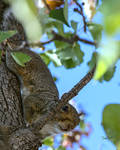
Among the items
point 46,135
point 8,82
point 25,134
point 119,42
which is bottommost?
→ point 46,135

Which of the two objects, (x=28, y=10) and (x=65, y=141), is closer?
(x=28, y=10)

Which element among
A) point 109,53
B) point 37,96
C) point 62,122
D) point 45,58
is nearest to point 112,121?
point 109,53

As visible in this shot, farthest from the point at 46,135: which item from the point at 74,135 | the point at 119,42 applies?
the point at 119,42

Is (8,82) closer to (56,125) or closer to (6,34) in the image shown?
(56,125)

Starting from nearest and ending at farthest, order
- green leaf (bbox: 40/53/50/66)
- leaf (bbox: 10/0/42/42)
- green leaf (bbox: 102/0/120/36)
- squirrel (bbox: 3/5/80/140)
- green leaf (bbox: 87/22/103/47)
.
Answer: green leaf (bbox: 102/0/120/36) → leaf (bbox: 10/0/42/42) → green leaf (bbox: 87/22/103/47) → squirrel (bbox: 3/5/80/140) → green leaf (bbox: 40/53/50/66)

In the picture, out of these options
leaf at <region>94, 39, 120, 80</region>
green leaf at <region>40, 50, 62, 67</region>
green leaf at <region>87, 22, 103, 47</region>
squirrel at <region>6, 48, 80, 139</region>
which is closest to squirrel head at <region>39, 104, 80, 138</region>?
squirrel at <region>6, 48, 80, 139</region>

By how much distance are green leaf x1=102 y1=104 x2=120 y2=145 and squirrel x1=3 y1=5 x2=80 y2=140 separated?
2414 mm

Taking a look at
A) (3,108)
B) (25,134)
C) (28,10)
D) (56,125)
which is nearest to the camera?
(28,10)

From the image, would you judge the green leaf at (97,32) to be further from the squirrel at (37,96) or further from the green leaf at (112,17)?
the squirrel at (37,96)

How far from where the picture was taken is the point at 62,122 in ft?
11.1

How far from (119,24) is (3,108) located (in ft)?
6.72

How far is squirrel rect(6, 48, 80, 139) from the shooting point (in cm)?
331

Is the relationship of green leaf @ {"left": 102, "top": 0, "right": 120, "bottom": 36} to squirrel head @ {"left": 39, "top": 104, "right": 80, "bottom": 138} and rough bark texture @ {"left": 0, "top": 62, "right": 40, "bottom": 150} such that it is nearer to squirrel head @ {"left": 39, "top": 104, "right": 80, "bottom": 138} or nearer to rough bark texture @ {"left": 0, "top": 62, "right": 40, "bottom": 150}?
rough bark texture @ {"left": 0, "top": 62, "right": 40, "bottom": 150}

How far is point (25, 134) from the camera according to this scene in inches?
87.3
